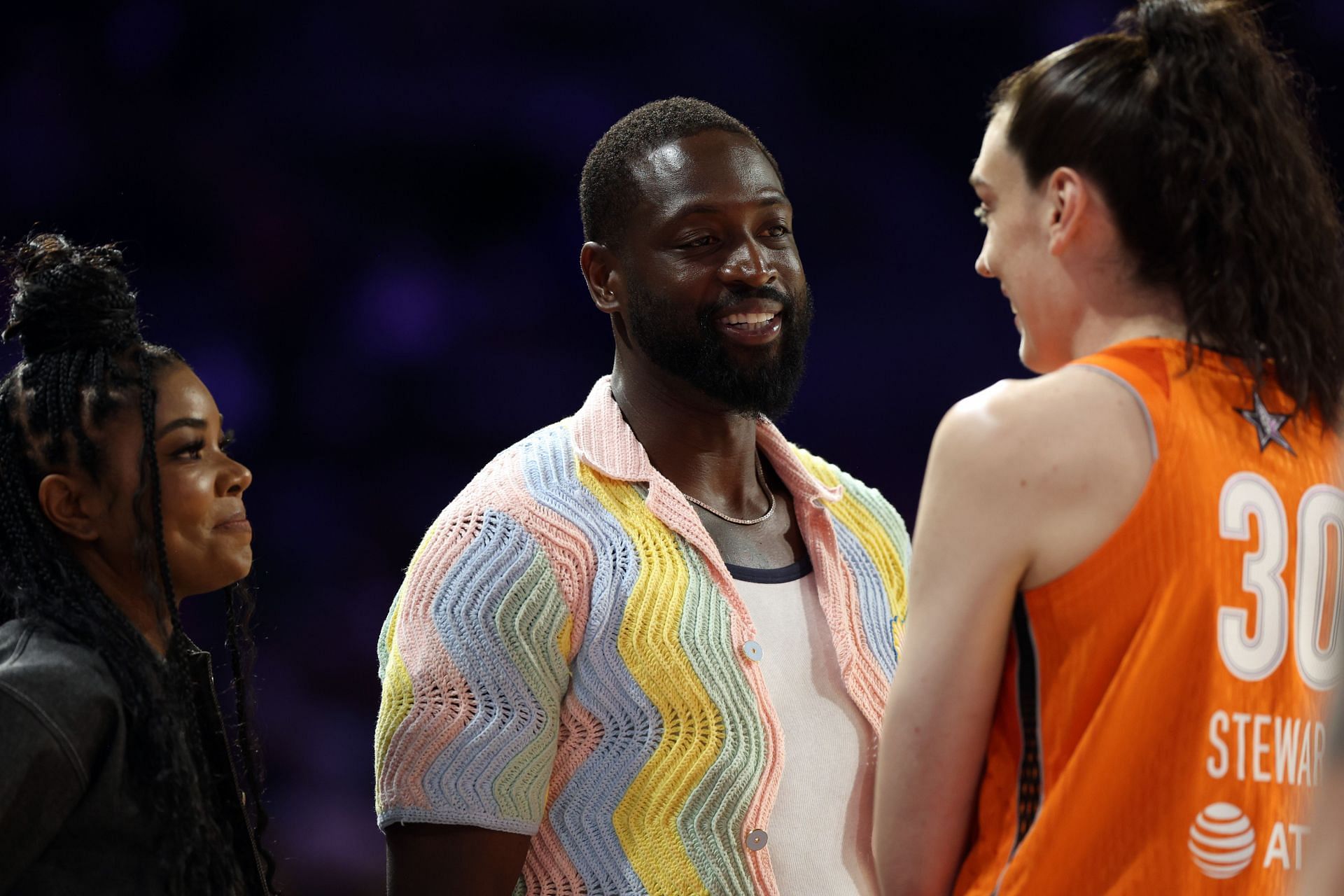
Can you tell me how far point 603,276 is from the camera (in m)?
1.99

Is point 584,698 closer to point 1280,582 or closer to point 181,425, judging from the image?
point 181,425

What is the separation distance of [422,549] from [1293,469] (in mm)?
1009

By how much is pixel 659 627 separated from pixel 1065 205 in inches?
28.4

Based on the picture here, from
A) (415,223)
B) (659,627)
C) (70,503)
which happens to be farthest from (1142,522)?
(415,223)

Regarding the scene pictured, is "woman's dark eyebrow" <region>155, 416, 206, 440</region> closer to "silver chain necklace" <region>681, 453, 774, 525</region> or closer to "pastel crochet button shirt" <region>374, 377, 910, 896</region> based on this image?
"pastel crochet button shirt" <region>374, 377, 910, 896</region>

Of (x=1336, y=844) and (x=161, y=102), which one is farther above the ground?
(x=161, y=102)

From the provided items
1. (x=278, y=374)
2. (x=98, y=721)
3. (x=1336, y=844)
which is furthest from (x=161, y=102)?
(x=1336, y=844)

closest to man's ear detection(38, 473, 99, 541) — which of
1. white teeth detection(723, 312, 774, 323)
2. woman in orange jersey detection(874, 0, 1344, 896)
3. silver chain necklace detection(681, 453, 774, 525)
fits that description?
silver chain necklace detection(681, 453, 774, 525)

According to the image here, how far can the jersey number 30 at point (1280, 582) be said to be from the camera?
112 cm

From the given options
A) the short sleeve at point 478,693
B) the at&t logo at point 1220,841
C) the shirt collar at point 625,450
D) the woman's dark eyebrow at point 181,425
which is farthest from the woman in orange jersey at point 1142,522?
the woman's dark eyebrow at point 181,425

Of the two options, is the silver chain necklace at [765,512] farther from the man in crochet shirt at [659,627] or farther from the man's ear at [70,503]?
the man's ear at [70,503]

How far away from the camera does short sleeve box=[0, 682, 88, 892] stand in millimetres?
1348

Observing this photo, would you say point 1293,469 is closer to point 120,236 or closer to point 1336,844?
point 1336,844

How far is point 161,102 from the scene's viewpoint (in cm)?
311
